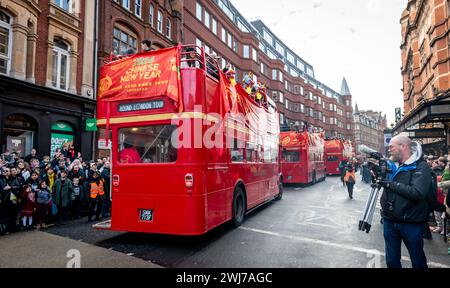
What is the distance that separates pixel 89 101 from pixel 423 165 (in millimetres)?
16996

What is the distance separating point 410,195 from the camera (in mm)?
3443

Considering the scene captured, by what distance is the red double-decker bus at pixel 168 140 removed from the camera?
5902 millimetres

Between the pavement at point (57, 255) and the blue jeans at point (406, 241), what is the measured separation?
3544 mm

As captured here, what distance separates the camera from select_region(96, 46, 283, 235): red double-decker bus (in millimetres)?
5902

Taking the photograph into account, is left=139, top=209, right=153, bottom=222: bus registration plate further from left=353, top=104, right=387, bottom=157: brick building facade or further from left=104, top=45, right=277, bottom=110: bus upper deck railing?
left=353, top=104, right=387, bottom=157: brick building facade

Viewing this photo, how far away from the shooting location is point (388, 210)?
3.70 metres

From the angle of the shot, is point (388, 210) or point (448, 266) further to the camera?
point (448, 266)

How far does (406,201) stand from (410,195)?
16 cm

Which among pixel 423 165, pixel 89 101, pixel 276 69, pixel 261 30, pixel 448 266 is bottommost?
pixel 448 266

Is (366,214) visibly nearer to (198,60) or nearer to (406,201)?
(406,201)

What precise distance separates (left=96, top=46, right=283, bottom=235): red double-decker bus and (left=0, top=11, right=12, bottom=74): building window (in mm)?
9459

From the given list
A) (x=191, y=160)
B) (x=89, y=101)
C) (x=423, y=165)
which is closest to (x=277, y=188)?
(x=191, y=160)

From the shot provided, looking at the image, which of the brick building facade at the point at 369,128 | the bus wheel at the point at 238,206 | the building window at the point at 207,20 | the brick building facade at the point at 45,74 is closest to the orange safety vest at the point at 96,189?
the bus wheel at the point at 238,206
